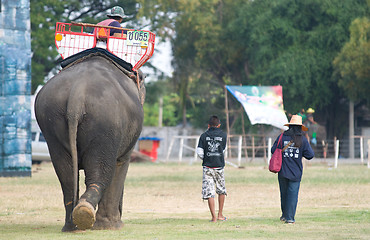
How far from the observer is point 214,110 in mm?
52625

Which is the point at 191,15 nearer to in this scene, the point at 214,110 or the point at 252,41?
the point at 252,41

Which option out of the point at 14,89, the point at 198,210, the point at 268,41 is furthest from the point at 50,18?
the point at 198,210

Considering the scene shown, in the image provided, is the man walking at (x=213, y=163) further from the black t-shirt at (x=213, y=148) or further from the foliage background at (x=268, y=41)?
the foliage background at (x=268, y=41)

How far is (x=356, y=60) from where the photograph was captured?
38000mm

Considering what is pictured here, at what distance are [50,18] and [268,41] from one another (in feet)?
41.9

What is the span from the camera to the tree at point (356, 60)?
1494 inches

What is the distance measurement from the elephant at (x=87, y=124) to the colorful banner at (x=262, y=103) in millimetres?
19891

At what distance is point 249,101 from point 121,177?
20228 millimetres

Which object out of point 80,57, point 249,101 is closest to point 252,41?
point 249,101

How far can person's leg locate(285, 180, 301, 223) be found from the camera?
37.5 feet

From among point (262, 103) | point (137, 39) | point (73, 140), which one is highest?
point (262, 103)

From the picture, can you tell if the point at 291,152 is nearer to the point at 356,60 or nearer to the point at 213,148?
the point at 213,148

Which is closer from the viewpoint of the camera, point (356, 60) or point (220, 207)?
point (220, 207)

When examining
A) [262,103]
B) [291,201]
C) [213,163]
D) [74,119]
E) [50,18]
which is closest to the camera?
[74,119]
